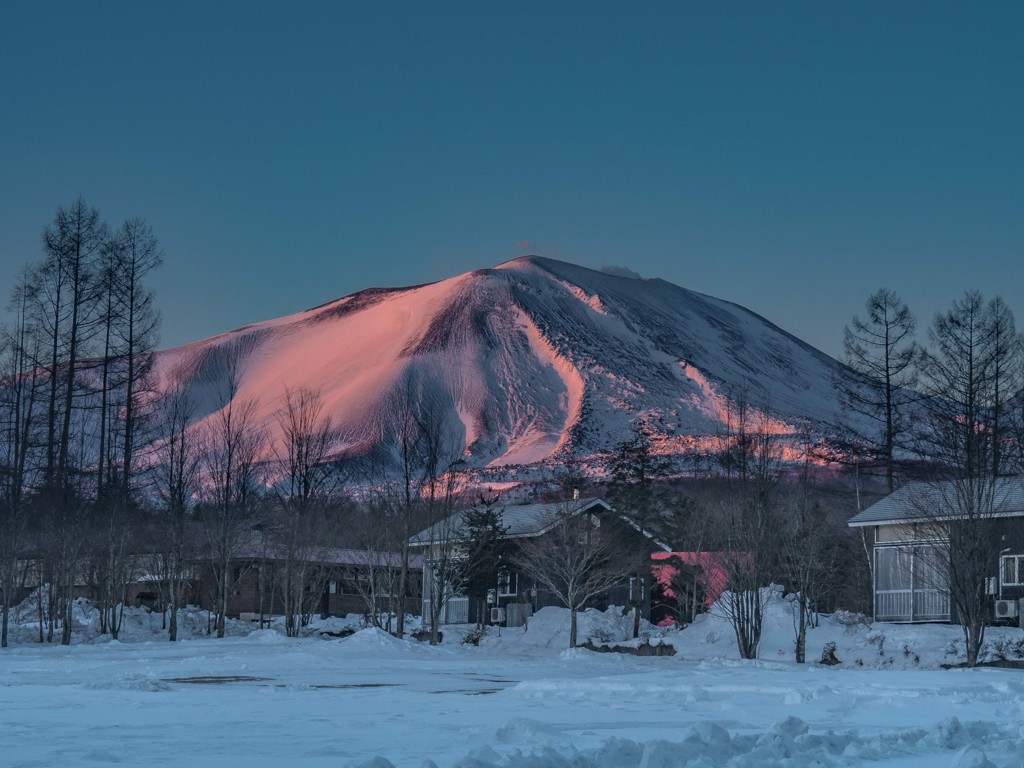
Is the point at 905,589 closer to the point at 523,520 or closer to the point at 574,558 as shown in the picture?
the point at 574,558

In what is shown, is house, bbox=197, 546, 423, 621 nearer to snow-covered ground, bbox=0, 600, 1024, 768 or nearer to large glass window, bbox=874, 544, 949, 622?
snow-covered ground, bbox=0, 600, 1024, 768

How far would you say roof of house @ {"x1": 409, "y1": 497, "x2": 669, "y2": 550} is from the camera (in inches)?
1661

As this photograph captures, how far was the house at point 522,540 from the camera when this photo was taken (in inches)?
1654

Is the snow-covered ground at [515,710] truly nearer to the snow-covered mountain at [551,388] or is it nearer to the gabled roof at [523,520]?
the gabled roof at [523,520]

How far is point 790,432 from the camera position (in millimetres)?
152375

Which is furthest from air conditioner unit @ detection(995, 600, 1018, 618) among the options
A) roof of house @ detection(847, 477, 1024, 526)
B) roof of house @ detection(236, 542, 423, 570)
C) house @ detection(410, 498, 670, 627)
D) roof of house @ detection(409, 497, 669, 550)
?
roof of house @ detection(236, 542, 423, 570)

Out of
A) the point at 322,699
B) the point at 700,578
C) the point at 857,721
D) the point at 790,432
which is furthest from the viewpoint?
the point at 790,432

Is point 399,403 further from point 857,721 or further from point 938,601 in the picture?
point 857,721

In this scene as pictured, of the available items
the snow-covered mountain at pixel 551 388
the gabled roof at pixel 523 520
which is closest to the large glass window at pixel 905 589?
the gabled roof at pixel 523 520

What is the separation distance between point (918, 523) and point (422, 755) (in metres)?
23.3

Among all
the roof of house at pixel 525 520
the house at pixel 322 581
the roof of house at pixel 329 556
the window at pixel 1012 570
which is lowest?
the house at pixel 322 581

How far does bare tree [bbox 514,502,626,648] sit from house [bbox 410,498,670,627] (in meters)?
0.27

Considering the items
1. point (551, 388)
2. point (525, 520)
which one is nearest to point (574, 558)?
point (525, 520)

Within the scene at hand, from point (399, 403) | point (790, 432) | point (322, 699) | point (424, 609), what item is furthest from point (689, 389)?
point (322, 699)
